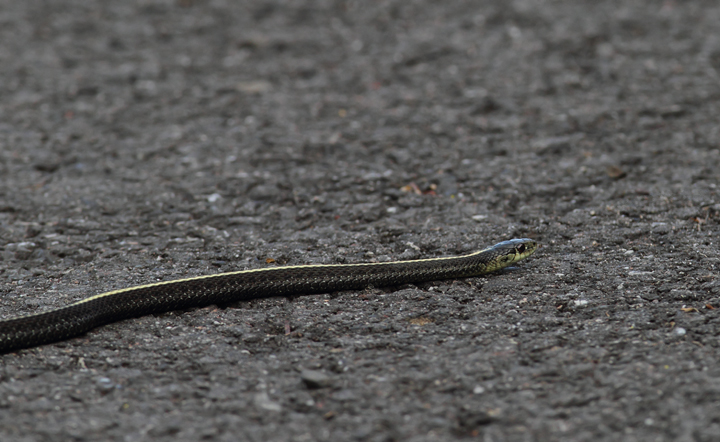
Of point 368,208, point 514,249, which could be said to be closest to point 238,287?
point 368,208

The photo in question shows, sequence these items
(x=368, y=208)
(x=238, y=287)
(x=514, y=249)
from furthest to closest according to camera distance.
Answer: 1. (x=368, y=208)
2. (x=514, y=249)
3. (x=238, y=287)

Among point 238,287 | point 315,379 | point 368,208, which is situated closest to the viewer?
point 315,379

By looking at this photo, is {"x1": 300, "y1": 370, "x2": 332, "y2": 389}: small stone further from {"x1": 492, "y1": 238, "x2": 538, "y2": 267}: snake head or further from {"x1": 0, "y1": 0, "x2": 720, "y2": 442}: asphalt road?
{"x1": 492, "y1": 238, "x2": 538, "y2": 267}: snake head

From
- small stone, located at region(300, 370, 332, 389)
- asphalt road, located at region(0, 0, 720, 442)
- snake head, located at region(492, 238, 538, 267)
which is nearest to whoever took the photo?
asphalt road, located at region(0, 0, 720, 442)

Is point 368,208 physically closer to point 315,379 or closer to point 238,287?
point 238,287

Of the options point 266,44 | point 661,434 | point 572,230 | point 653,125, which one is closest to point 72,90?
point 266,44

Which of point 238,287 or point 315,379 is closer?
point 315,379

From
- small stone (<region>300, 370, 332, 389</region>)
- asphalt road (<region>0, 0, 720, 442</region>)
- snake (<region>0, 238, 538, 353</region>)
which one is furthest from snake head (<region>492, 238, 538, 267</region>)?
small stone (<region>300, 370, 332, 389</region>)

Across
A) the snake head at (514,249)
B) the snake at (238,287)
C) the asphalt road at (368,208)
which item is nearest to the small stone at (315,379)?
the asphalt road at (368,208)
